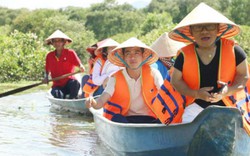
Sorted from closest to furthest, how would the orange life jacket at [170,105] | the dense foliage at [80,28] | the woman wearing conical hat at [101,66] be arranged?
the orange life jacket at [170,105] < the woman wearing conical hat at [101,66] < the dense foliage at [80,28]

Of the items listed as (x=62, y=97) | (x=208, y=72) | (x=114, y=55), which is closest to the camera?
(x=208, y=72)

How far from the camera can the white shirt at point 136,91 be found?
4.84 metres

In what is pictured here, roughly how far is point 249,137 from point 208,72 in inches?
23.1

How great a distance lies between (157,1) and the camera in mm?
83062

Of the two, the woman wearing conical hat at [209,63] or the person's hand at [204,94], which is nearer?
the person's hand at [204,94]

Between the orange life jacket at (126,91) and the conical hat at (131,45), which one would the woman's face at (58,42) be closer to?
the conical hat at (131,45)

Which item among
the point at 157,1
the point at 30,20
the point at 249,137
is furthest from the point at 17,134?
the point at 157,1

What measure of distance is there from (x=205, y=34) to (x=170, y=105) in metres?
0.65

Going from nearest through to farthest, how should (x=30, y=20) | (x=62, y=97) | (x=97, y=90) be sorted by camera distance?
1. (x=97, y=90)
2. (x=62, y=97)
3. (x=30, y=20)

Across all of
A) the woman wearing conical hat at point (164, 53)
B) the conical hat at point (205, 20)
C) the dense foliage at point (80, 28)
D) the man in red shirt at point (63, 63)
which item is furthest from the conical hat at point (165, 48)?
A: the dense foliage at point (80, 28)

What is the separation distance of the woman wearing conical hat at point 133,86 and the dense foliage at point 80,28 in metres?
9.56

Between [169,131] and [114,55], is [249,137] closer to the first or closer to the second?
[169,131]

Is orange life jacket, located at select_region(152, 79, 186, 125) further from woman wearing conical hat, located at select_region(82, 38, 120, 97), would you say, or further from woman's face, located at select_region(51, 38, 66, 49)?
woman's face, located at select_region(51, 38, 66, 49)

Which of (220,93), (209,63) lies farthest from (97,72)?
(220,93)
